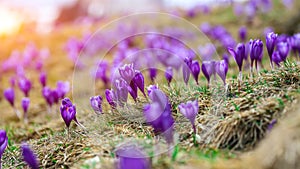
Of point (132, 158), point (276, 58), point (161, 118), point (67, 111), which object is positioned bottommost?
point (132, 158)

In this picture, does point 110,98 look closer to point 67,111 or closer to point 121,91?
point 121,91

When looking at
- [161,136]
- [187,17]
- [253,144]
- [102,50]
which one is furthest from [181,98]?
[187,17]

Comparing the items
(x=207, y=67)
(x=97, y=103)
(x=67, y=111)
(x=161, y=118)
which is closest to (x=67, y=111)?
(x=67, y=111)

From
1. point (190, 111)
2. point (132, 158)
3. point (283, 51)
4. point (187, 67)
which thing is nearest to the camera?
point (132, 158)

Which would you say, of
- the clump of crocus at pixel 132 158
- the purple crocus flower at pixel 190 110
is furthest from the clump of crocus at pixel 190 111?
the clump of crocus at pixel 132 158

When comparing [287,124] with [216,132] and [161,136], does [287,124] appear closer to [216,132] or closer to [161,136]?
[216,132]

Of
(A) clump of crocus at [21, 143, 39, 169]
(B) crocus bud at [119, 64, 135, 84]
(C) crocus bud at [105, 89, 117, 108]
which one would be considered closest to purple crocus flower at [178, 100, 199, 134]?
(B) crocus bud at [119, 64, 135, 84]

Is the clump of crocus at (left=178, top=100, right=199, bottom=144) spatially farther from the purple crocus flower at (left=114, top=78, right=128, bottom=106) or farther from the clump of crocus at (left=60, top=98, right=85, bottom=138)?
the clump of crocus at (left=60, top=98, right=85, bottom=138)
